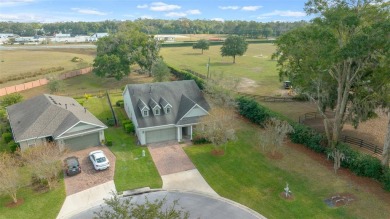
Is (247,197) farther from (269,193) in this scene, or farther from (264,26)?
(264,26)

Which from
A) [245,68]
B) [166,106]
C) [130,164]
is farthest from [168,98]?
[245,68]

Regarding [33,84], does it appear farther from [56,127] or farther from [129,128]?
[129,128]

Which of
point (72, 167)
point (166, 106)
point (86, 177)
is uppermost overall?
point (166, 106)

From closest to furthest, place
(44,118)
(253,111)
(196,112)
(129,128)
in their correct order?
1. (44,118)
2. (196,112)
3. (129,128)
4. (253,111)

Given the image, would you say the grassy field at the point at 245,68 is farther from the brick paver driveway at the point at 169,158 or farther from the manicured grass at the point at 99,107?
the brick paver driveway at the point at 169,158

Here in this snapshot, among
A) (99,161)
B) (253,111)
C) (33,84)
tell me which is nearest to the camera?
(99,161)

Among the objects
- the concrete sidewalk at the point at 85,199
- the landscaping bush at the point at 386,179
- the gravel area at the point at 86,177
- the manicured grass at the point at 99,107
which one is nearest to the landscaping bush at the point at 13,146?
the gravel area at the point at 86,177

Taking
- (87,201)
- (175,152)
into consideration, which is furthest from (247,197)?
(87,201)
